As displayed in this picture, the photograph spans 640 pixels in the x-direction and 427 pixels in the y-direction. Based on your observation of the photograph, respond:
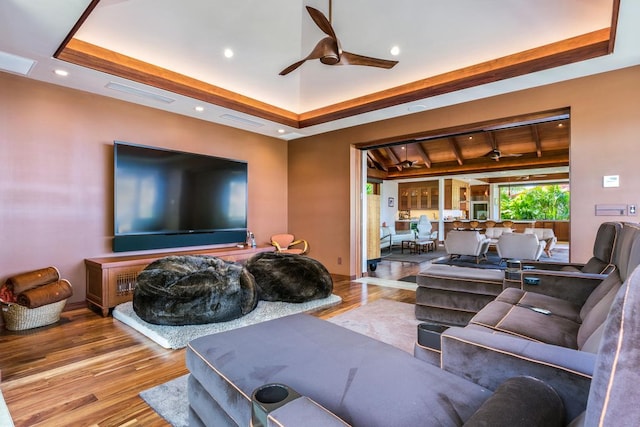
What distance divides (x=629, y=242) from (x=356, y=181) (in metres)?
4.12

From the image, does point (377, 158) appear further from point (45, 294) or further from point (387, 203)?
point (45, 294)

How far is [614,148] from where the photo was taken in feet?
11.4

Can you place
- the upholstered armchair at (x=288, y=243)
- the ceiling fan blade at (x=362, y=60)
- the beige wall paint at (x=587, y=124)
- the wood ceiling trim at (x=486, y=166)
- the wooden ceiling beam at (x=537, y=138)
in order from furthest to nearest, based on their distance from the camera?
the wood ceiling trim at (x=486, y=166) → the wooden ceiling beam at (x=537, y=138) → the upholstered armchair at (x=288, y=243) → the beige wall paint at (x=587, y=124) → the ceiling fan blade at (x=362, y=60)

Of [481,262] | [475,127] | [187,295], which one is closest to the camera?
[187,295]

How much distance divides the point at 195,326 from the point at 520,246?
6.39 m

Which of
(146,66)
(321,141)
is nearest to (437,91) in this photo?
(321,141)

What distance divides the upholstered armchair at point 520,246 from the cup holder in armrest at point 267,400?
7041 millimetres

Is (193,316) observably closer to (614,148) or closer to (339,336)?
(339,336)

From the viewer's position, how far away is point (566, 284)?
8.11ft

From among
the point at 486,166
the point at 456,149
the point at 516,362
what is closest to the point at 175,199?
the point at 516,362

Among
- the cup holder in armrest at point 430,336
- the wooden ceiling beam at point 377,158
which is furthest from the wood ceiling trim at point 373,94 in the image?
the wooden ceiling beam at point 377,158

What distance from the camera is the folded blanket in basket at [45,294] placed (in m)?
3.08

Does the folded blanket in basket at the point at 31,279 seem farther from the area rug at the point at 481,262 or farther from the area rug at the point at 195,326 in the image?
the area rug at the point at 481,262

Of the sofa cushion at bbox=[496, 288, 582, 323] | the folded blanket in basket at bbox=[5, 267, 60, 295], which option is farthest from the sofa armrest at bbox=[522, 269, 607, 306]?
the folded blanket in basket at bbox=[5, 267, 60, 295]
